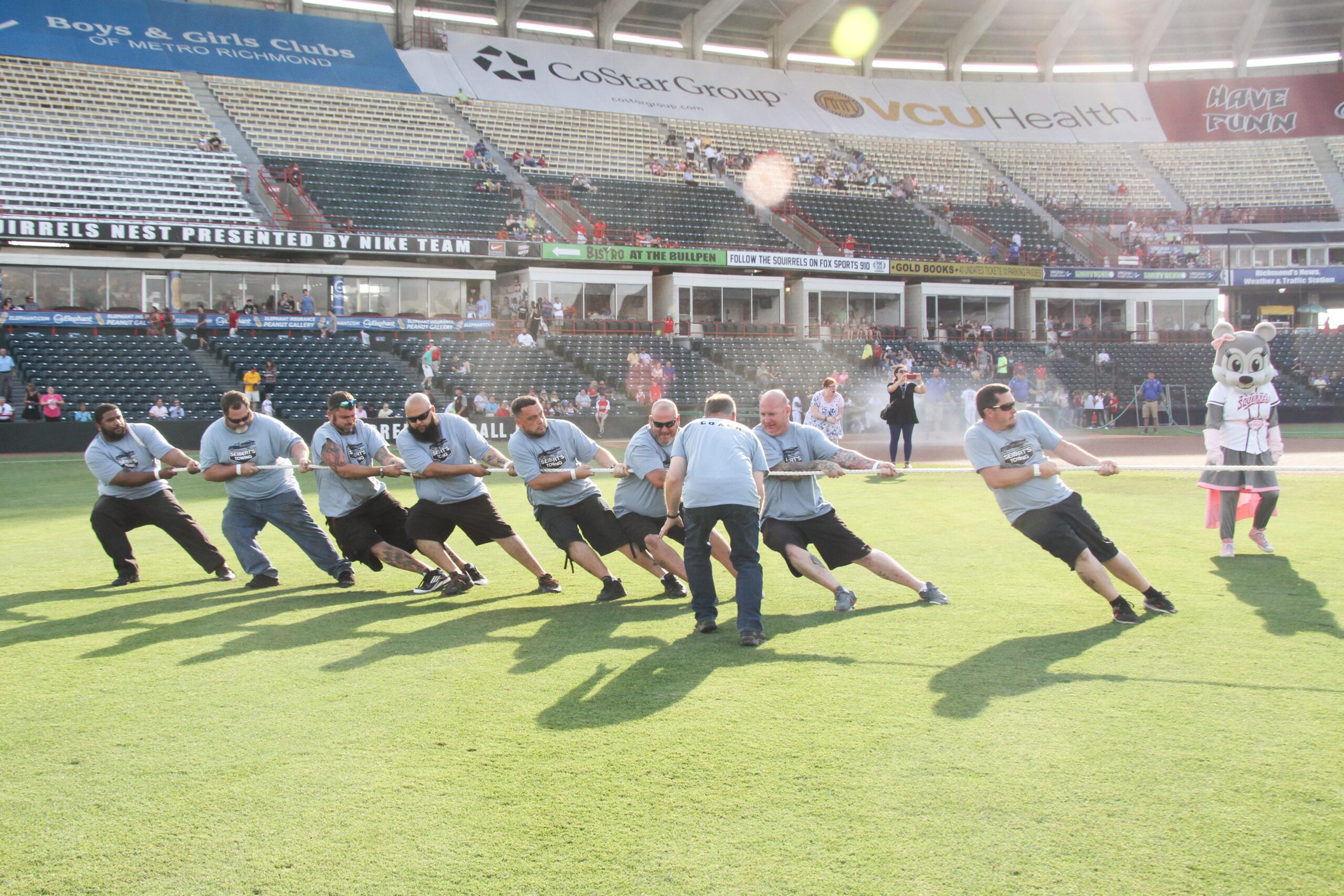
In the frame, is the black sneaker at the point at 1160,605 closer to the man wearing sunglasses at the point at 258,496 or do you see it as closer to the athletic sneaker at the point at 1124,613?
the athletic sneaker at the point at 1124,613

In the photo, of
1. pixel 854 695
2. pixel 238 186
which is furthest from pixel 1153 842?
pixel 238 186

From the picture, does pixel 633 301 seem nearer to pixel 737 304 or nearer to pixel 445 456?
pixel 737 304

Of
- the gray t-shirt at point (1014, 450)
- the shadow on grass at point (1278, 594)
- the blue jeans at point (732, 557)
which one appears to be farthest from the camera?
the gray t-shirt at point (1014, 450)

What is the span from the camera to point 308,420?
2512 centimetres

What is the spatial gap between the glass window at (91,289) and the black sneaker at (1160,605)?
31815 millimetres

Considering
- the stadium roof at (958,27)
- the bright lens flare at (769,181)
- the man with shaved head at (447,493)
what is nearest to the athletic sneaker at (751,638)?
the man with shaved head at (447,493)

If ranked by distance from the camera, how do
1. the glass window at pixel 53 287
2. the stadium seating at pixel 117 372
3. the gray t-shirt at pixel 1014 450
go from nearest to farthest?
the gray t-shirt at pixel 1014 450, the stadium seating at pixel 117 372, the glass window at pixel 53 287

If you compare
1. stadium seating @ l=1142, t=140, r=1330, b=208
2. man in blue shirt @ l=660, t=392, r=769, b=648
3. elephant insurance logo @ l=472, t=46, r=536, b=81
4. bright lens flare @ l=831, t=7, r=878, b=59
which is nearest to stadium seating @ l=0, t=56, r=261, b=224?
elephant insurance logo @ l=472, t=46, r=536, b=81

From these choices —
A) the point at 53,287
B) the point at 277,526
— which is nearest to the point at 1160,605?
the point at 277,526

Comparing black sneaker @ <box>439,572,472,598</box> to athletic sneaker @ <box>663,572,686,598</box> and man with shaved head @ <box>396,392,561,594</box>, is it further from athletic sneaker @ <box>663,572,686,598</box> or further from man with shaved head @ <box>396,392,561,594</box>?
athletic sneaker @ <box>663,572,686,598</box>

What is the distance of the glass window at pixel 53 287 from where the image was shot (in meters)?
30.2

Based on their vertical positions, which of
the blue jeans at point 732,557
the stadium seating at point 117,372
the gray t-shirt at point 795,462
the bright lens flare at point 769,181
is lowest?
the blue jeans at point 732,557

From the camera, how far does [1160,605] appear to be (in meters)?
6.77

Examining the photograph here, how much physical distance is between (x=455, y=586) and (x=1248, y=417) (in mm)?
7007
